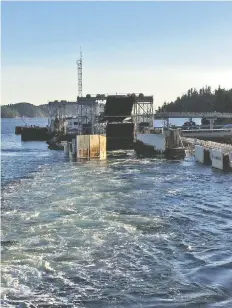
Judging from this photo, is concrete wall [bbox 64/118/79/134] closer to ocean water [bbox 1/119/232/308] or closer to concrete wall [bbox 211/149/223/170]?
concrete wall [bbox 211/149/223/170]

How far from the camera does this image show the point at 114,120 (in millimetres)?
56000

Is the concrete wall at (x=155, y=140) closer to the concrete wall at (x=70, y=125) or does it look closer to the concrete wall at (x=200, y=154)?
the concrete wall at (x=200, y=154)

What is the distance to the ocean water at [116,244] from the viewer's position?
35.1 feet

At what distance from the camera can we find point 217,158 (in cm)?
3666

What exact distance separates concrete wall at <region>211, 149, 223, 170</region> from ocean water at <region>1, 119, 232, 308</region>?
23.8ft

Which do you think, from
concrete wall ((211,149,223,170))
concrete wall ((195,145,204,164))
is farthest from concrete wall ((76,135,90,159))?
concrete wall ((211,149,223,170))

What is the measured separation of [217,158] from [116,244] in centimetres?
2349

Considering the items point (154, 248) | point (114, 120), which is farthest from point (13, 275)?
point (114, 120)

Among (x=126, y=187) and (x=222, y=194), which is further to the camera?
(x=126, y=187)

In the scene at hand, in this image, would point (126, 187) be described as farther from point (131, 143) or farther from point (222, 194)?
→ point (131, 143)

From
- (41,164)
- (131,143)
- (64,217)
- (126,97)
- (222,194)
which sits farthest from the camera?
(131,143)

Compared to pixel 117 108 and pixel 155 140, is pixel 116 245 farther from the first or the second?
pixel 117 108

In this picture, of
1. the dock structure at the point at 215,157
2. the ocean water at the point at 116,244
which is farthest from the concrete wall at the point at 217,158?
the ocean water at the point at 116,244

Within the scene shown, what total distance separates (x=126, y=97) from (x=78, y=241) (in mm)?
37965
